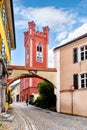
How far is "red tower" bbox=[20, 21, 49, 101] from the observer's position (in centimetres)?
8262

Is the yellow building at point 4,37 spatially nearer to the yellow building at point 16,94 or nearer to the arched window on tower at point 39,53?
the arched window on tower at point 39,53

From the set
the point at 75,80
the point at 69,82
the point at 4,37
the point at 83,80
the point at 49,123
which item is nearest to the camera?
the point at 49,123

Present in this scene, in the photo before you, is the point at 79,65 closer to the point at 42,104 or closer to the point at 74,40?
the point at 74,40

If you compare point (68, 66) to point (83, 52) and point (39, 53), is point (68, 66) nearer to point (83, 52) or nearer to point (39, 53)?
point (83, 52)

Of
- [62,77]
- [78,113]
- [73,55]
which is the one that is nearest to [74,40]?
[73,55]

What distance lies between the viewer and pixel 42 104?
45.1 m

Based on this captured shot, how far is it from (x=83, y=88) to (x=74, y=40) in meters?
4.95

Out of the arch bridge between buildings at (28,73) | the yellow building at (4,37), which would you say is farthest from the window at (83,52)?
the yellow building at (4,37)

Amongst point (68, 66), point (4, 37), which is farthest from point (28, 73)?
point (4, 37)

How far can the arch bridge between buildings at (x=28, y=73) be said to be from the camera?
111 feet

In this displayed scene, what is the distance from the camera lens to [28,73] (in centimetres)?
A: 3444

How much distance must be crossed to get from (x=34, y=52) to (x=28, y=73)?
165 feet

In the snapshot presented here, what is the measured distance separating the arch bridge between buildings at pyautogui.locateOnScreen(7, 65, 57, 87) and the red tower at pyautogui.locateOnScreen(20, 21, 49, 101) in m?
46.0

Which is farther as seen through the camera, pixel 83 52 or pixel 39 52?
pixel 39 52
